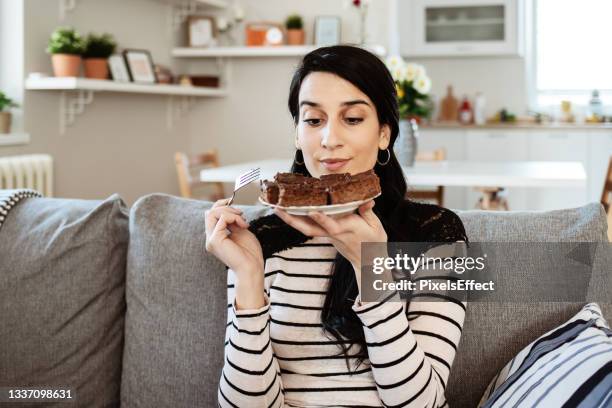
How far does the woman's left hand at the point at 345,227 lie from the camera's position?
40.0 inches

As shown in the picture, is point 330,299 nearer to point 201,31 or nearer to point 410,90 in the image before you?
point 410,90

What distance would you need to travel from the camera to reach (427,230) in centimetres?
125

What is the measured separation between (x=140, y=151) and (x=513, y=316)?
3682 millimetres

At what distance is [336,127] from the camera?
3.92ft

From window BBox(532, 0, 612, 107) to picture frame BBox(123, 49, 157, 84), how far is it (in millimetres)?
3044

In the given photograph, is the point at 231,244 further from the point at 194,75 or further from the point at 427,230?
the point at 194,75

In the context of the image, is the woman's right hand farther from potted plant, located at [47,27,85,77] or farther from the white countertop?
potted plant, located at [47,27,85,77]

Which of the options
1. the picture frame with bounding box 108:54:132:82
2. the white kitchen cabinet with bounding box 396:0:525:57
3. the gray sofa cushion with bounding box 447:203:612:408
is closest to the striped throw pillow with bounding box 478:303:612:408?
the gray sofa cushion with bounding box 447:203:612:408

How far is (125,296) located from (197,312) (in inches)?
8.2

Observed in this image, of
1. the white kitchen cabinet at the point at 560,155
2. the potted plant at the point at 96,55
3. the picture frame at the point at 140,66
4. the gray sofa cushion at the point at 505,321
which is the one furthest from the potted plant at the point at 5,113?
the white kitchen cabinet at the point at 560,155

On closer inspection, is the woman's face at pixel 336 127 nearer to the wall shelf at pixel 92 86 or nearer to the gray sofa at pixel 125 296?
the gray sofa at pixel 125 296

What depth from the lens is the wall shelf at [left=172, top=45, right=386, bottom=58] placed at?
4895 millimetres

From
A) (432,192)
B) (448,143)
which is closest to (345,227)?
(432,192)

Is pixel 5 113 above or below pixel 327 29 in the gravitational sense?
below
